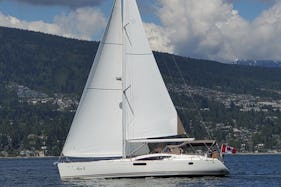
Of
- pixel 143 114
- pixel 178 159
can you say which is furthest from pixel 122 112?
pixel 178 159

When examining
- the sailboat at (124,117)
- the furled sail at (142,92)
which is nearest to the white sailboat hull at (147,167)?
the sailboat at (124,117)

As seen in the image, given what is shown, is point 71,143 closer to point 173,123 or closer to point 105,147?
point 105,147

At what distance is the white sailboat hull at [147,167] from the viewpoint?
59.1 meters

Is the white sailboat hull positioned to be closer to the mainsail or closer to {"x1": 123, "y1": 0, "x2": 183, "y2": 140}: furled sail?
the mainsail

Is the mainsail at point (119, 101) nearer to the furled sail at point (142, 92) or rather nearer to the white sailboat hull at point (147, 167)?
the furled sail at point (142, 92)

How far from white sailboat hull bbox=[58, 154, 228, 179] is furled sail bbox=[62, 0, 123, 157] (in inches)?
40.8

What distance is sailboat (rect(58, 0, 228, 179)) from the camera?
59125 mm

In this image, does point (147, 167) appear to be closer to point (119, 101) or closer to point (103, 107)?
point (119, 101)

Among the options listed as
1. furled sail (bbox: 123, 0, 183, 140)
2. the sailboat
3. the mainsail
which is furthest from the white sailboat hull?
furled sail (bbox: 123, 0, 183, 140)

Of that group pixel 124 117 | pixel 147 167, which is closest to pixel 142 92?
pixel 124 117

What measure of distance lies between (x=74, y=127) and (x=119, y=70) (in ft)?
18.3

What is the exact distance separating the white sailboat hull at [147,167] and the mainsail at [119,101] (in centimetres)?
102

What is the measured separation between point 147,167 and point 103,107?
18.7ft

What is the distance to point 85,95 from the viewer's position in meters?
59.9
